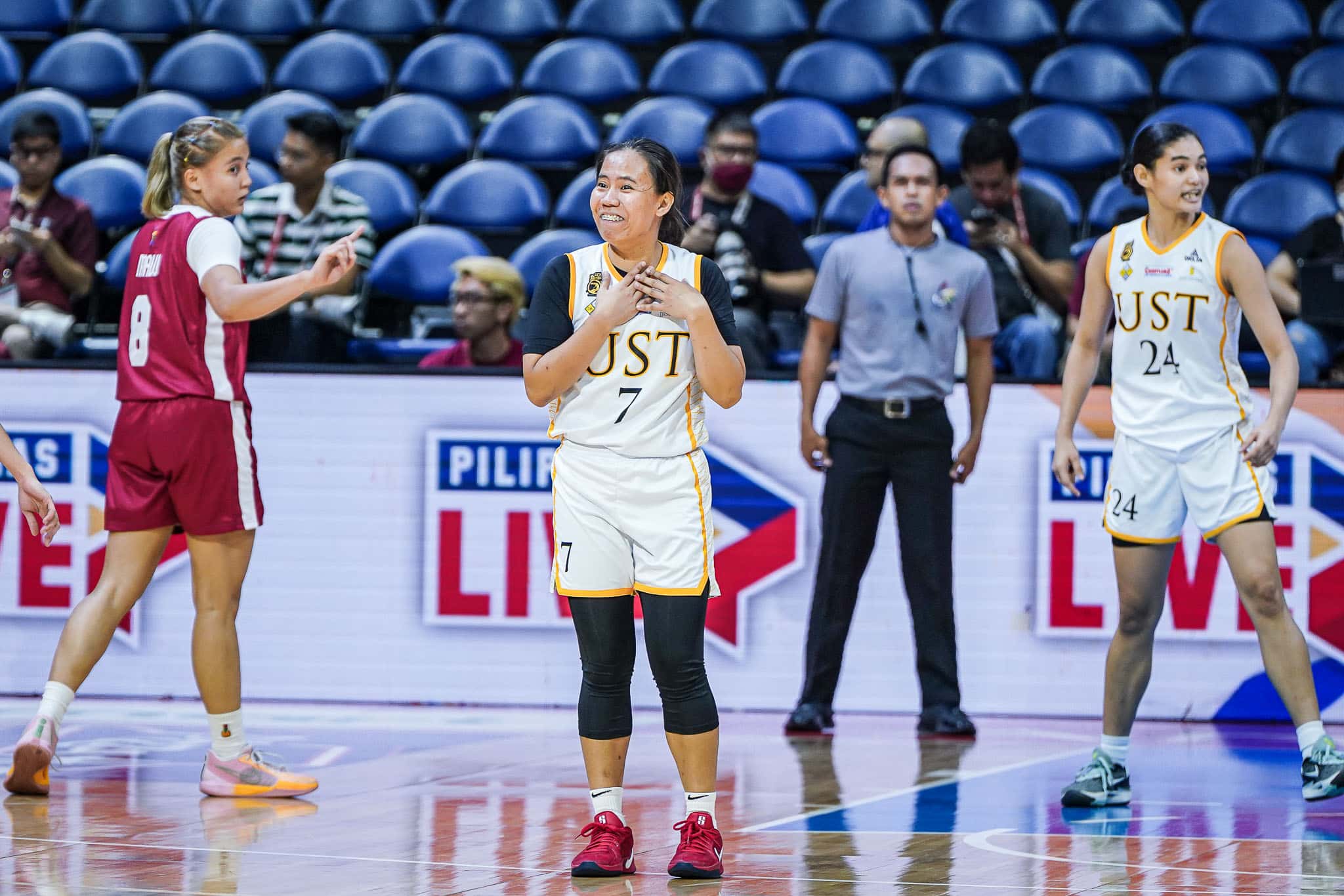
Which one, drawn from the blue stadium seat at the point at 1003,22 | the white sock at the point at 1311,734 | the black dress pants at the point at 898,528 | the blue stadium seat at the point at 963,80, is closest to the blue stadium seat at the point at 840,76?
the blue stadium seat at the point at 963,80

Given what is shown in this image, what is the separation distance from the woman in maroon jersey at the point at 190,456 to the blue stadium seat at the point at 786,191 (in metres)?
4.61

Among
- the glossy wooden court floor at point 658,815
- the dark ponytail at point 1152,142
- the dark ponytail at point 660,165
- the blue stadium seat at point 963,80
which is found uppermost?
the blue stadium seat at point 963,80

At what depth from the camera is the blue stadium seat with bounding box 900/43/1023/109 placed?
389 inches

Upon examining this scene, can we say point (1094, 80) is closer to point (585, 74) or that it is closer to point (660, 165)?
point (585, 74)

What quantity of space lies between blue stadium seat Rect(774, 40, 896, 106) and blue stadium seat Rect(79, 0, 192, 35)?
3.75 metres

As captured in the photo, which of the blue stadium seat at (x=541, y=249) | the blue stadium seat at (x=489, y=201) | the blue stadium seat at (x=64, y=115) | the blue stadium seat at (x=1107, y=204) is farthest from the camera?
the blue stadium seat at (x=64, y=115)

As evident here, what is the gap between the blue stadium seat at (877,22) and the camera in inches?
408

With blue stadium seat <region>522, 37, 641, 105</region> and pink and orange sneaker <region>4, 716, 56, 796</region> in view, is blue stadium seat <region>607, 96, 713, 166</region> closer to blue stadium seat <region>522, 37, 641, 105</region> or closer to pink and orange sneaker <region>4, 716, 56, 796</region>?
blue stadium seat <region>522, 37, 641, 105</region>

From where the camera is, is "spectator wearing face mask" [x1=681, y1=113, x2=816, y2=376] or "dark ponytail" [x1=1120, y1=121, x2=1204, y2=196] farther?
"spectator wearing face mask" [x1=681, y1=113, x2=816, y2=376]

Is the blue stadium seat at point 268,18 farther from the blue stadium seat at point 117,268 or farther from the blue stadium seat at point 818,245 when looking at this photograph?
the blue stadium seat at point 818,245

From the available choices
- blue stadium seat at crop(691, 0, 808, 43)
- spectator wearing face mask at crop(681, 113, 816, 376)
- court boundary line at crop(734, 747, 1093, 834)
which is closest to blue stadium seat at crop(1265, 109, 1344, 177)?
blue stadium seat at crop(691, 0, 808, 43)

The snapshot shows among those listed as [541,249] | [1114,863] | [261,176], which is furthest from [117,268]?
[1114,863]

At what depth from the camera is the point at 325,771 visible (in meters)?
5.45

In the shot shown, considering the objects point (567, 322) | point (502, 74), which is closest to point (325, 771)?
point (567, 322)
